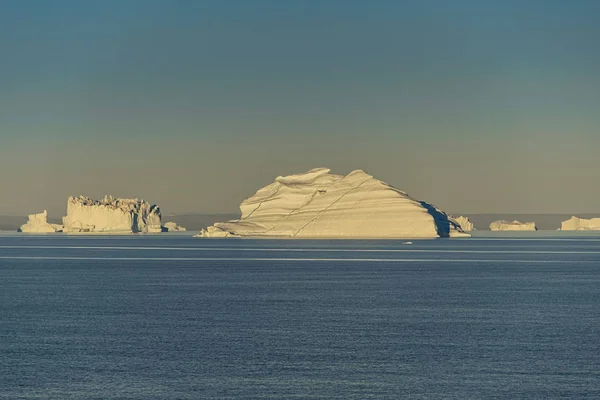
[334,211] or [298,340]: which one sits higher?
[334,211]

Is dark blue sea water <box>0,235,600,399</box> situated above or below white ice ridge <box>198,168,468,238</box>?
below

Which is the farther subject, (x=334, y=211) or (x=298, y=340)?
(x=334, y=211)

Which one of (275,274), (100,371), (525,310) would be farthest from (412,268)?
(100,371)

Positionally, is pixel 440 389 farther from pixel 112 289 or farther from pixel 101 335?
pixel 112 289

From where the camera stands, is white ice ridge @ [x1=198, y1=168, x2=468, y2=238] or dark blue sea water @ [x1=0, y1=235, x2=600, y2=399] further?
white ice ridge @ [x1=198, y1=168, x2=468, y2=238]

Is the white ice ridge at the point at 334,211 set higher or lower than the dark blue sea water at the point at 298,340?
higher
